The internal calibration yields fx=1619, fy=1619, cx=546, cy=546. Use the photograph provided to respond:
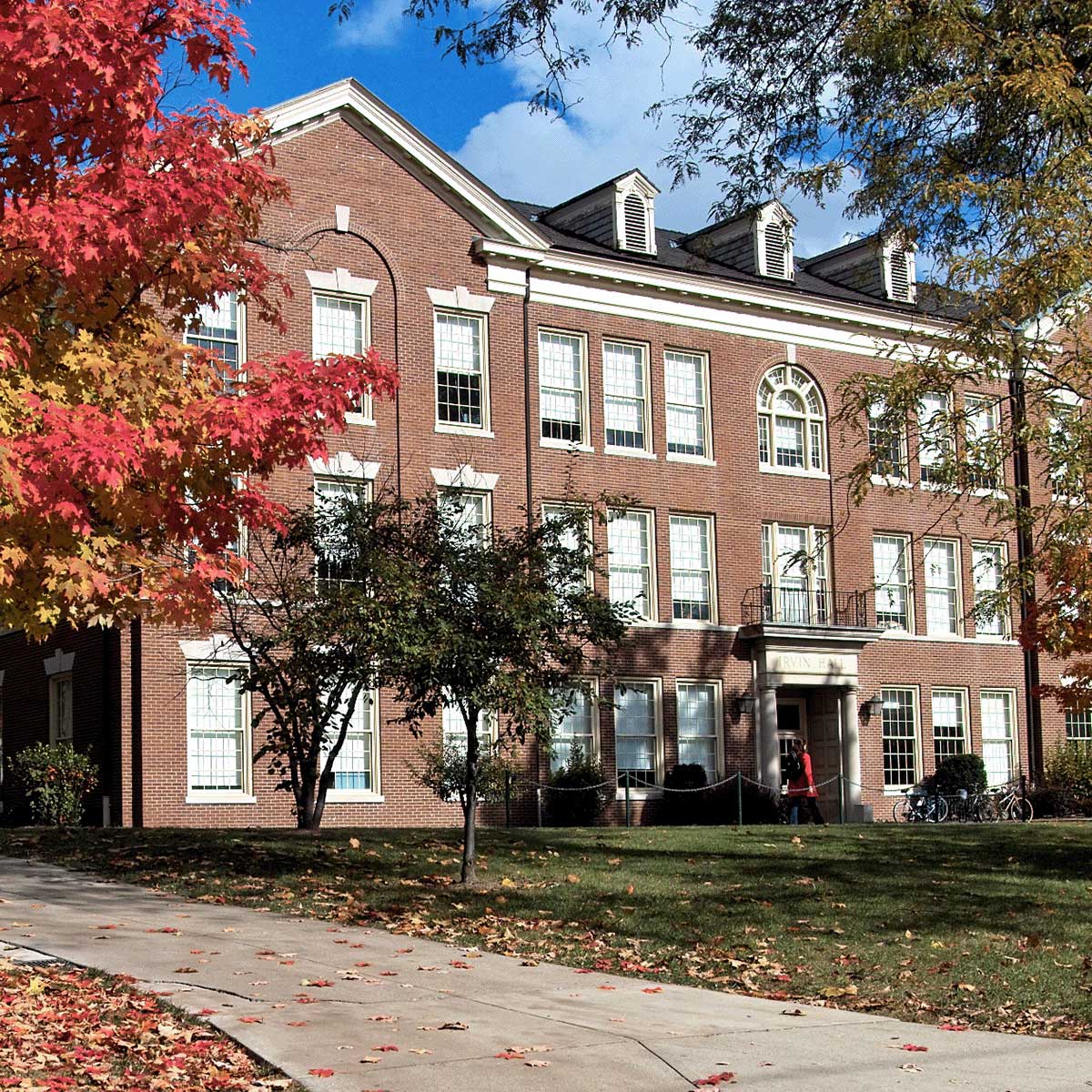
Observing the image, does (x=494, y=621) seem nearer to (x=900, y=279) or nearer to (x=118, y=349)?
(x=118, y=349)

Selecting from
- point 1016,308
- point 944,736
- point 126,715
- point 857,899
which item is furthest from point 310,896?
point 944,736

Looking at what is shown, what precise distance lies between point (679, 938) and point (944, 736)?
25.5 m

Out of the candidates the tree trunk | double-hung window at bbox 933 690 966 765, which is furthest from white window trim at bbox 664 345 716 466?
the tree trunk

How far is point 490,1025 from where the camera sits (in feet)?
33.8

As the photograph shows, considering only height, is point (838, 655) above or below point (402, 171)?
below

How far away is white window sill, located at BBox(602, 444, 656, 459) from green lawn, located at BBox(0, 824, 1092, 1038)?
10425mm

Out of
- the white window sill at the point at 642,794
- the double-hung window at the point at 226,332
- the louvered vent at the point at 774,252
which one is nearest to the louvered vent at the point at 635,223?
the louvered vent at the point at 774,252

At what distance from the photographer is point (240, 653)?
29.8 m

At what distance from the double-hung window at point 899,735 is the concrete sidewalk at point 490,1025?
2537cm

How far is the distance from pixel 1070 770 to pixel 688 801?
11.1 m

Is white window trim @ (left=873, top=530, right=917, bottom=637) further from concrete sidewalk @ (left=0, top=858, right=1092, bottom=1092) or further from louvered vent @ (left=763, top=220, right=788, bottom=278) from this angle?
concrete sidewalk @ (left=0, top=858, right=1092, bottom=1092)

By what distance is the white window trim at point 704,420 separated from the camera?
3556cm

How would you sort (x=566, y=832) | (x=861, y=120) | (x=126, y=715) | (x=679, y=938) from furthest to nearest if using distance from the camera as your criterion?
1. (x=126, y=715)
2. (x=566, y=832)
3. (x=861, y=120)
4. (x=679, y=938)

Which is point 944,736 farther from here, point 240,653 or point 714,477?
point 240,653
